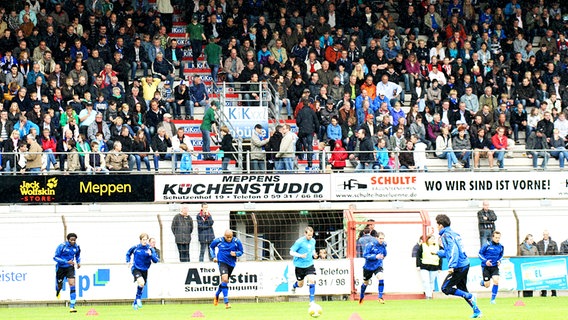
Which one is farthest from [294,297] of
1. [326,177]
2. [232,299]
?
[326,177]

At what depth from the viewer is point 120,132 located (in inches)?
1339

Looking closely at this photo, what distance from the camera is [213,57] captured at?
38750mm

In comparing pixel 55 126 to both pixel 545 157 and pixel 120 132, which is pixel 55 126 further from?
pixel 545 157

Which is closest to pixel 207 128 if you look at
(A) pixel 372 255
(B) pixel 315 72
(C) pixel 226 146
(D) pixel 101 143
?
(C) pixel 226 146

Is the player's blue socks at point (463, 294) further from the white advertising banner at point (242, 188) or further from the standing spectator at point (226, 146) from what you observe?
the standing spectator at point (226, 146)

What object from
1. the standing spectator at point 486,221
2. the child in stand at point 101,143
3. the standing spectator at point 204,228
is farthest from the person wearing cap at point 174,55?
the standing spectator at point 486,221

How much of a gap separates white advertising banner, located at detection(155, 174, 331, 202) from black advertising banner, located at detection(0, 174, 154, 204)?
560 millimetres

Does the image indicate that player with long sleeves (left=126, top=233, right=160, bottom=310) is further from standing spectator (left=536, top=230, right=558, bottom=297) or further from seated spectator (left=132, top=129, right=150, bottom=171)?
standing spectator (left=536, top=230, right=558, bottom=297)

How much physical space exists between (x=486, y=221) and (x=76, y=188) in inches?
461

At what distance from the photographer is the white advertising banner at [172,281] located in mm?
30906

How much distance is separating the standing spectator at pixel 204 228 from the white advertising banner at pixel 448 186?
4099 mm

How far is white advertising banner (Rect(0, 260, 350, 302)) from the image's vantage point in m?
30.9

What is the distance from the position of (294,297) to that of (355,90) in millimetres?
9278

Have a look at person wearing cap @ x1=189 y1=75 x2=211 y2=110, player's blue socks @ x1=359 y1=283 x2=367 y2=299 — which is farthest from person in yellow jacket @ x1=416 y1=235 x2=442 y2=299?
person wearing cap @ x1=189 y1=75 x2=211 y2=110
